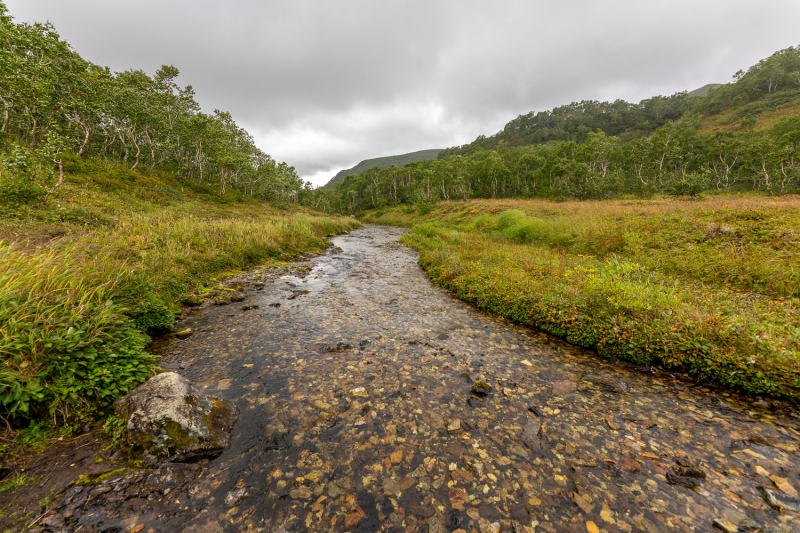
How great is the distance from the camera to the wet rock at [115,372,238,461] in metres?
3.56

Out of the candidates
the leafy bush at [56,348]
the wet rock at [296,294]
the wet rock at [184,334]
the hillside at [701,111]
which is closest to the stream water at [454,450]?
the wet rock at [184,334]

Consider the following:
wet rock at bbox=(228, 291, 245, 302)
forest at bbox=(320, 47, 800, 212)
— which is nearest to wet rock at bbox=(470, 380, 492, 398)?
wet rock at bbox=(228, 291, 245, 302)

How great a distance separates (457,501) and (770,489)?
157 inches

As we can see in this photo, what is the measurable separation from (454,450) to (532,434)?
139cm

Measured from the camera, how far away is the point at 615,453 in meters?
3.98

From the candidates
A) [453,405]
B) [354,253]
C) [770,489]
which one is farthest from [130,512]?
[354,253]

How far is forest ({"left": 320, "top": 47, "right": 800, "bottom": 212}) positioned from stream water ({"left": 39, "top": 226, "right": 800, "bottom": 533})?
→ 44.5 metres

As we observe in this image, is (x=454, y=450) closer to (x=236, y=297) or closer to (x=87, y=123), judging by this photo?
(x=236, y=297)

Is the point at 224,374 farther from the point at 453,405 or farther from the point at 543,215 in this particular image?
the point at 543,215

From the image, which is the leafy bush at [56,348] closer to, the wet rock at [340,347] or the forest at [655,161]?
the wet rock at [340,347]

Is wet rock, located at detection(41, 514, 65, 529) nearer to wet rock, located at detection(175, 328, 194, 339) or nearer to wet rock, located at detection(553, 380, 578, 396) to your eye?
wet rock, located at detection(175, 328, 194, 339)

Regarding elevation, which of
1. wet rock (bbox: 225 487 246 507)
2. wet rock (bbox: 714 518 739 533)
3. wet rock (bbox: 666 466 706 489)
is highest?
wet rock (bbox: 225 487 246 507)

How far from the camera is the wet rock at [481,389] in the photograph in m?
5.36

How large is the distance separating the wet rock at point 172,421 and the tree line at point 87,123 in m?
15.4
